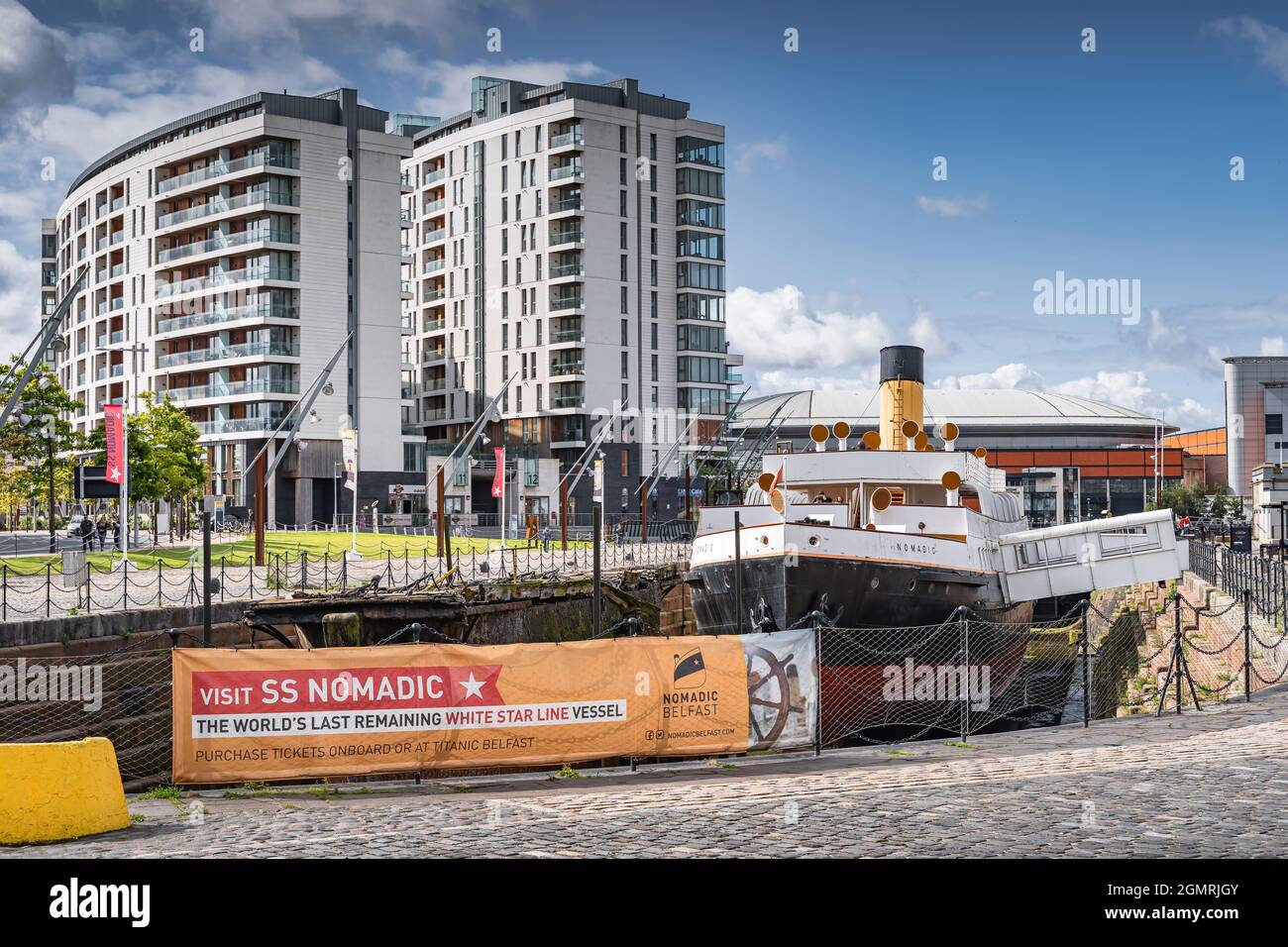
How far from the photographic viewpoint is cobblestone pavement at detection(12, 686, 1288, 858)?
11555 mm

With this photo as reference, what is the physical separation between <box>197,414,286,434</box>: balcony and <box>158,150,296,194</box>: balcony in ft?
57.5

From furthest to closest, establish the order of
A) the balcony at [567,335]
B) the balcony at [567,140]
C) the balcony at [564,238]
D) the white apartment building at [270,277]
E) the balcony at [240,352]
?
the balcony at [567,335]
the balcony at [564,238]
the balcony at [567,140]
the white apartment building at [270,277]
the balcony at [240,352]

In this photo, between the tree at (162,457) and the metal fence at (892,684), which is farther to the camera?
the tree at (162,457)

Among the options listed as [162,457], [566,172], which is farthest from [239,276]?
[162,457]

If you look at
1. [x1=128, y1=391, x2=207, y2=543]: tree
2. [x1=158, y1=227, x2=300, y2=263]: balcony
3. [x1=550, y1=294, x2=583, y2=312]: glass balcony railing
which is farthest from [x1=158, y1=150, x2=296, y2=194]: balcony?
[x1=128, y1=391, x2=207, y2=543]: tree

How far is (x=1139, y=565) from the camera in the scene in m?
30.3

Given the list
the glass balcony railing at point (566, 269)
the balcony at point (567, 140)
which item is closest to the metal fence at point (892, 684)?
the glass balcony railing at point (566, 269)

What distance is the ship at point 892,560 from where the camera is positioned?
88.2 ft

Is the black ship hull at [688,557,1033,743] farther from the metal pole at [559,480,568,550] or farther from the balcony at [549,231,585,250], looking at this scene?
the balcony at [549,231,585,250]

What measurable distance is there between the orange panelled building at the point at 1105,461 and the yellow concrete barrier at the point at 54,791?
13226cm

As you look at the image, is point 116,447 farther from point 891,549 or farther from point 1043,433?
point 1043,433

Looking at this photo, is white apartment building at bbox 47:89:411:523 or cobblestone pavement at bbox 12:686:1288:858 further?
white apartment building at bbox 47:89:411:523

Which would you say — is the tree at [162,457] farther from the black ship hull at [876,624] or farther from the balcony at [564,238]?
the balcony at [564,238]
